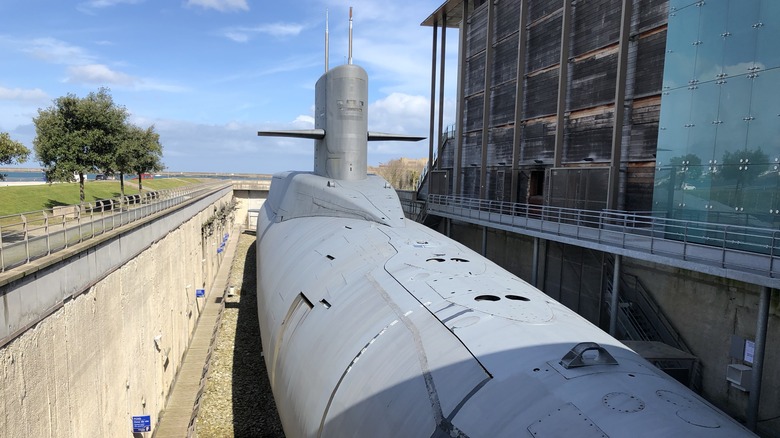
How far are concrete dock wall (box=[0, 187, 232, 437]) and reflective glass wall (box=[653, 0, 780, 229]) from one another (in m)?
17.2

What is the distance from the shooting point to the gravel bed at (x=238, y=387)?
13992mm

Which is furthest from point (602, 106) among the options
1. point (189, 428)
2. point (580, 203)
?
point (189, 428)

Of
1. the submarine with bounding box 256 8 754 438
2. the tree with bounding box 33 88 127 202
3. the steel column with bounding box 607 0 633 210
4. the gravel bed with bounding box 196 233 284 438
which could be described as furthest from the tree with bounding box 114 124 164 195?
the steel column with bounding box 607 0 633 210

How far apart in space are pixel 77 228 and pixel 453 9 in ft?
93.0

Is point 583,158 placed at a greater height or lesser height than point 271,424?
greater

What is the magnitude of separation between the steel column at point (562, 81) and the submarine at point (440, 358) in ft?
37.2

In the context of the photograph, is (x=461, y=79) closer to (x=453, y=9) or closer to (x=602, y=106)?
(x=453, y=9)

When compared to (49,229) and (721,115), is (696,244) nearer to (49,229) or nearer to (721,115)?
(721,115)

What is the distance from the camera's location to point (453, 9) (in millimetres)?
32031

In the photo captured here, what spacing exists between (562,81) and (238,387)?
1834 cm

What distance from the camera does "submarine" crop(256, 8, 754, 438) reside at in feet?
15.4

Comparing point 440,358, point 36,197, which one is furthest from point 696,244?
point 36,197

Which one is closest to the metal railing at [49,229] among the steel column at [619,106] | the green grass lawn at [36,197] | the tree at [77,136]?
the tree at [77,136]

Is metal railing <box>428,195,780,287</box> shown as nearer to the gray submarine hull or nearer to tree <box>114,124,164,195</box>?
the gray submarine hull
